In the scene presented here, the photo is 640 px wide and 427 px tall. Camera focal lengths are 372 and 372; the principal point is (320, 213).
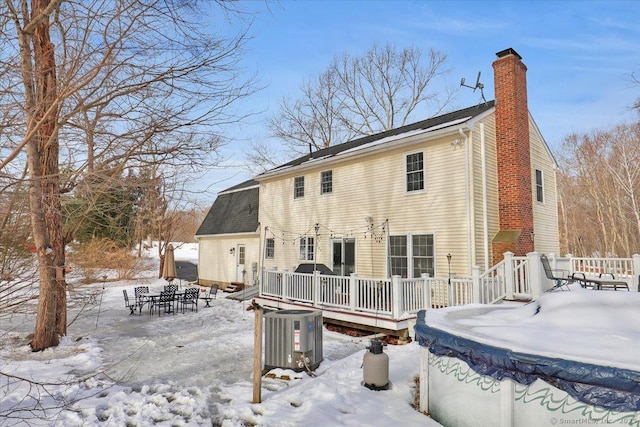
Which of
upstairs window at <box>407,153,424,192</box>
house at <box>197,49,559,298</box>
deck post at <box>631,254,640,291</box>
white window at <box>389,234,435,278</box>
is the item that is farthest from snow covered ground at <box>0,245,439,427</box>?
deck post at <box>631,254,640,291</box>

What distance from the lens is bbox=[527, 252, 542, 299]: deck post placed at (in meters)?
9.04

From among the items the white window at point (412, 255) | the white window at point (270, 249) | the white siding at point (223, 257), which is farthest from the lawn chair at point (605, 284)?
the white siding at point (223, 257)

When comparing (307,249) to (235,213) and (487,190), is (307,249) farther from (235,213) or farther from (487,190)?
(235,213)

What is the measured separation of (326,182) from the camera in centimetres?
1497

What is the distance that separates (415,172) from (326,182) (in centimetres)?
413

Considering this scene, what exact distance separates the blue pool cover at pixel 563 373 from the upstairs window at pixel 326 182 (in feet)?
35.9

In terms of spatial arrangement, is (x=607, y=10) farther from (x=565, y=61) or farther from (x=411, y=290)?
(x=411, y=290)

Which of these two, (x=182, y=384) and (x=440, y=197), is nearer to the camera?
(x=182, y=384)

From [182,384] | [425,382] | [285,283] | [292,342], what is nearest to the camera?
[425,382]

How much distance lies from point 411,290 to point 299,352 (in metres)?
3.84

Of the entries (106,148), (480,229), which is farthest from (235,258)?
(106,148)

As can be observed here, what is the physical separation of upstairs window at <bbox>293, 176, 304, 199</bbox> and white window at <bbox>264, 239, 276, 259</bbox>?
2.67 m

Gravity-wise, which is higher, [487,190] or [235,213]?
[235,213]

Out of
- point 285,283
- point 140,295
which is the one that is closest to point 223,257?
point 140,295
